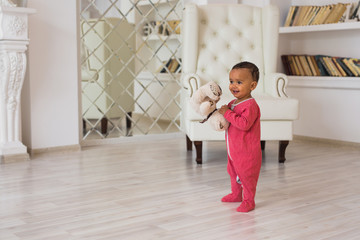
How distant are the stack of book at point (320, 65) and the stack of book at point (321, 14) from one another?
30cm

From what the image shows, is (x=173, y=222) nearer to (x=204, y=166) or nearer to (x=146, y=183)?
(x=146, y=183)

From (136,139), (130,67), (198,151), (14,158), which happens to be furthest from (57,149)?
(198,151)

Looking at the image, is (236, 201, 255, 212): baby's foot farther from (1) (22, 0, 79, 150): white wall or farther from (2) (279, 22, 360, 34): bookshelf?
(2) (279, 22, 360, 34): bookshelf

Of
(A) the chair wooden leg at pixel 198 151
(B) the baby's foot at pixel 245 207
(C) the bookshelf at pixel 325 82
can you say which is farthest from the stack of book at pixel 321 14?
(B) the baby's foot at pixel 245 207

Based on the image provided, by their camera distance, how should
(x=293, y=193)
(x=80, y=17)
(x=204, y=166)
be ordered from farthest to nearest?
(x=80, y=17) < (x=204, y=166) < (x=293, y=193)

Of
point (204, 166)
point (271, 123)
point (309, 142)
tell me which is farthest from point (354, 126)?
point (204, 166)

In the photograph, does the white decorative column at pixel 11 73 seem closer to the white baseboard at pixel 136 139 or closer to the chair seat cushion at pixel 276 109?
the white baseboard at pixel 136 139

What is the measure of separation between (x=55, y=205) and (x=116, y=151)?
149cm

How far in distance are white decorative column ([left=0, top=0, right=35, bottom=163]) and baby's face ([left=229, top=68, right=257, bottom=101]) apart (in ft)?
5.39

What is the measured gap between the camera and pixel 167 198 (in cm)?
238

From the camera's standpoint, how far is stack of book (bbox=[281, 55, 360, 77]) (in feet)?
13.5

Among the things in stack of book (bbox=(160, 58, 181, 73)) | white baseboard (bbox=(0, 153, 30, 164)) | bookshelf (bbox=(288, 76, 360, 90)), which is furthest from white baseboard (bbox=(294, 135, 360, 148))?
white baseboard (bbox=(0, 153, 30, 164))

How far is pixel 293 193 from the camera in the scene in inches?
98.7

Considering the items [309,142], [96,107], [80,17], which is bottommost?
[309,142]
